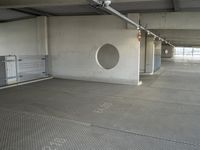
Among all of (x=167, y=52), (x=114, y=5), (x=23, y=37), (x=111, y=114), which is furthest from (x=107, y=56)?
(x=167, y=52)

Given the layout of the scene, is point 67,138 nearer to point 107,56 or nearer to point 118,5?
point 118,5

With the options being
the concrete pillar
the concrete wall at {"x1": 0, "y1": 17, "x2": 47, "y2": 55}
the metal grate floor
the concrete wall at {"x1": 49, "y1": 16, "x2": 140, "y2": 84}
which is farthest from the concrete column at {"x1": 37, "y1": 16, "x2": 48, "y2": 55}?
the concrete pillar

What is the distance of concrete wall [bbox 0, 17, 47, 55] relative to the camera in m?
8.80

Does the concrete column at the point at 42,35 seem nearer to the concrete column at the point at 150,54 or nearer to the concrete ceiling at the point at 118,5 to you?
the concrete ceiling at the point at 118,5

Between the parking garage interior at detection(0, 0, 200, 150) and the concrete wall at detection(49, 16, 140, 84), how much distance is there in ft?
0.12

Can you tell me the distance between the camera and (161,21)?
7.11 meters

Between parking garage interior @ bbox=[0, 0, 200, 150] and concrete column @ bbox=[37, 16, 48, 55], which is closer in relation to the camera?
parking garage interior @ bbox=[0, 0, 200, 150]

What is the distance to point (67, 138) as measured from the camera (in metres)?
3.11

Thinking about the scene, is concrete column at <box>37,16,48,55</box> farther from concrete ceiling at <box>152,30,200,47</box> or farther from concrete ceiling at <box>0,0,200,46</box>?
concrete ceiling at <box>152,30,200,47</box>

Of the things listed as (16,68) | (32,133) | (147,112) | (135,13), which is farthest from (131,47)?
(32,133)

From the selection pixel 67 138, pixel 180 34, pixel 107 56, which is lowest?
pixel 67 138

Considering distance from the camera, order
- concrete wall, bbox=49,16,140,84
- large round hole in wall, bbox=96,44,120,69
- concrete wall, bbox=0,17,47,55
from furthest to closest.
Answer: large round hole in wall, bbox=96,44,120,69, concrete wall, bbox=0,17,47,55, concrete wall, bbox=49,16,140,84

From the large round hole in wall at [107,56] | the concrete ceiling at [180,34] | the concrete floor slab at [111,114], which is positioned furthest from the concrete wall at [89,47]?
the concrete ceiling at [180,34]

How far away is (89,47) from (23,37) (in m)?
3.55
